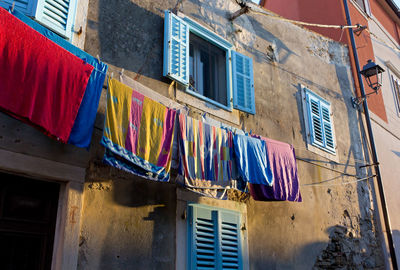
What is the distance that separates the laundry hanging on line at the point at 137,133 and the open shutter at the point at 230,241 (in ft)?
4.87

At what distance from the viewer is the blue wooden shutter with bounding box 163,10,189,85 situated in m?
5.66

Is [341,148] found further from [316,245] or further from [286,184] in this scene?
[286,184]

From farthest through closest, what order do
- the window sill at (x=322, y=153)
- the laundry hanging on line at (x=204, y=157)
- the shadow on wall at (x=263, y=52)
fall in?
the window sill at (x=322, y=153) < the shadow on wall at (x=263, y=52) < the laundry hanging on line at (x=204, y=157)

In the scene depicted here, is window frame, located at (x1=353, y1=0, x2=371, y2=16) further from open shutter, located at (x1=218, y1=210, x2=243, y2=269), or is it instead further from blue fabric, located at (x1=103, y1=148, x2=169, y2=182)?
blue fabric, located at (x1=103, y1=148, x2=169, y2=182)

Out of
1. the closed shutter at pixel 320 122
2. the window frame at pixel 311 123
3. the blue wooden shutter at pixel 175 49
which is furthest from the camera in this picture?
the closed shutter at pixel 320 122

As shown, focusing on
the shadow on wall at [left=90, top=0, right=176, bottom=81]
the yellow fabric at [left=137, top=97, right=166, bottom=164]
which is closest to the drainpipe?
the shadow on wall at [left=90, top=0, right=176, bottom=81]

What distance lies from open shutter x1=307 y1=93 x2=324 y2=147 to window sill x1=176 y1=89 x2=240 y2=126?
213cm

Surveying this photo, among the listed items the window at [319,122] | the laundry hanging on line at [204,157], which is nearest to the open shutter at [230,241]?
the laundry hanging on line at [204,157]

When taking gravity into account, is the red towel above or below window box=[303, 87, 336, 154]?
below

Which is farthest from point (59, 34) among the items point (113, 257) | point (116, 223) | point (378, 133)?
point (378, 133)

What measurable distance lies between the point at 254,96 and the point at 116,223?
3.55 meters

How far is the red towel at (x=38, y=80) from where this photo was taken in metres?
3.49

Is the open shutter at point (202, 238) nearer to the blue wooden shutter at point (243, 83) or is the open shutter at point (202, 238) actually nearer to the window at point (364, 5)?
the blue wooden shutter at point (243, 83)

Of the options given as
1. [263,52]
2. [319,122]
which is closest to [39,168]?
[263,52]
